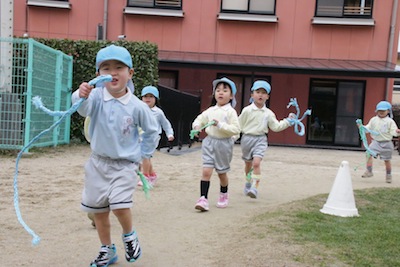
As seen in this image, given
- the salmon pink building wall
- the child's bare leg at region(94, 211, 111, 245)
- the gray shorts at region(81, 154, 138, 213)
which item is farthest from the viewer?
the salmon pink building wall

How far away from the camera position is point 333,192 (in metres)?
5.16

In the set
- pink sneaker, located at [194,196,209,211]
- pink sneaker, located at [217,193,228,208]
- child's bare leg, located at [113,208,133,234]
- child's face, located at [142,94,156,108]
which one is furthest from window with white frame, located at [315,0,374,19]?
child's bare leg, located at [113,208,133,234]

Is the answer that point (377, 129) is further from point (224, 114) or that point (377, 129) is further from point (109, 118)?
point (109, 118)

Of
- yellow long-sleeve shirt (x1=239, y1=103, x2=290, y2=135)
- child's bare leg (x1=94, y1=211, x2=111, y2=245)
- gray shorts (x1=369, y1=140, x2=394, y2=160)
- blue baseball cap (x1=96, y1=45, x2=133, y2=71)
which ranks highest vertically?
blue baseball cap (x1=96, y1=45, x2=133, y2=71)

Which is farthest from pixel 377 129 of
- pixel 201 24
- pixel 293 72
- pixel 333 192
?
pixel 201 24

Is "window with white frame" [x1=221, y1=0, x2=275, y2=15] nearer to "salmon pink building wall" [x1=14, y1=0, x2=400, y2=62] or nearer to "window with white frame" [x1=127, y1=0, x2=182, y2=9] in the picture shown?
"salmon pink building wall" [x1=14, y1=0, x2=400, y2=62]

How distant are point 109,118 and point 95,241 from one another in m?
1.27

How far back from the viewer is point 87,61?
11.7 meters

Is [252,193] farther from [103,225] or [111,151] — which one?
[111,151]

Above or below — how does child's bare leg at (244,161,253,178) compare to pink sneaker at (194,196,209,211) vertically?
above

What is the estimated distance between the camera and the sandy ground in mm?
3430

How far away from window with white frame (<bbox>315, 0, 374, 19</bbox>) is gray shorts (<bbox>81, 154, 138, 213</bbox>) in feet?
46.8

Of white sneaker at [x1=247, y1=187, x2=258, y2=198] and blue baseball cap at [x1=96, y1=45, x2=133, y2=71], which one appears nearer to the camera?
blue baseball cap at [x1=96, y1=45, x2=133, y2=71]

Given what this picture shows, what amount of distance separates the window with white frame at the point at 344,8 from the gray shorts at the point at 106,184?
14.3m
